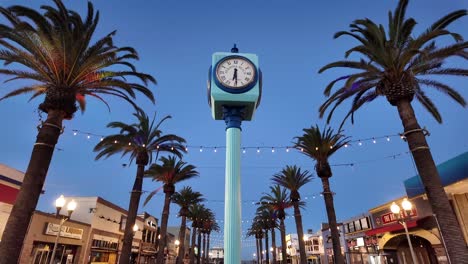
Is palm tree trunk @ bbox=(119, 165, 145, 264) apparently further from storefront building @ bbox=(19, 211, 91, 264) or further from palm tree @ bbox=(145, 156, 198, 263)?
palm tree @ bbox=(145, 156, 198, 263)

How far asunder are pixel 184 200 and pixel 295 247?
50727 mm

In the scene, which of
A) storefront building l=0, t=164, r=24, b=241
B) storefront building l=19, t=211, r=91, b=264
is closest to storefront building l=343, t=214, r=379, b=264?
storefront building l=19, t=211, r=91, b=264


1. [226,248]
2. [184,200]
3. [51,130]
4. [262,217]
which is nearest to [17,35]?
[51,130]

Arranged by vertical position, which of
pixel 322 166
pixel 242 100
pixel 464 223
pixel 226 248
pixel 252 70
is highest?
pixel 322 166

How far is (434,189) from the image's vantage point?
34.6 ft

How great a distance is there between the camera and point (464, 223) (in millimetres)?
18578

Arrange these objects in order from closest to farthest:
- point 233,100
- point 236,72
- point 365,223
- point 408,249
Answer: point 233,100
point 236,72
point 408,249
point 365,223

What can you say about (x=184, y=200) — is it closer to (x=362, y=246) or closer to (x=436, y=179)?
(x=362, y=246)

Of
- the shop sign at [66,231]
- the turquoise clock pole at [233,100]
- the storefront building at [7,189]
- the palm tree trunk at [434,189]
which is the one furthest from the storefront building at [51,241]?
the palm tree trunk at [434,189]

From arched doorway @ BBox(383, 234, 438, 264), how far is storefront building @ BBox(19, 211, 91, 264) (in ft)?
93.9

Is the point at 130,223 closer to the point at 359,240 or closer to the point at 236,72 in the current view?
the point at 236,72

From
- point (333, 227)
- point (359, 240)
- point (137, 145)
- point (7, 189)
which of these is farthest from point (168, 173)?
point (359, 240)

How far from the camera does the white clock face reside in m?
6.80

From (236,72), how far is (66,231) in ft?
91.4
